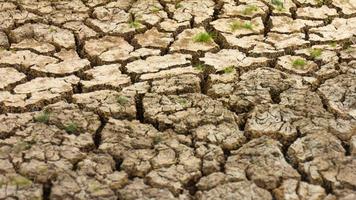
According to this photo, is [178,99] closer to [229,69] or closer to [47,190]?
→ [229,69]

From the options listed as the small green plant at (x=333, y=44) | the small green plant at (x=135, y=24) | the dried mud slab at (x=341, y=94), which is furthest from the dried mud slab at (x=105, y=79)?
the small green plant at (x=333, y=44)

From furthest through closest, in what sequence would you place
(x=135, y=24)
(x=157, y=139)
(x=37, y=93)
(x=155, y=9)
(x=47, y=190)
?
1. (x=155, y=9)
2. (x=135, y=24)
3. (x=37, y=93)
4. (x=157, y=139)
5. (x=47, y=190)

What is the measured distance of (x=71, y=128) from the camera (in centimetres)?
342

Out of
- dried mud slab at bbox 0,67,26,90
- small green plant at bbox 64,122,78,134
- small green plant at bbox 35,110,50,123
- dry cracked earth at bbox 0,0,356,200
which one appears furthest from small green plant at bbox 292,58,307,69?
dried mud slab at bbox 0,67,26,90

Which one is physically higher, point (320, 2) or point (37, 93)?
point (320, 2)

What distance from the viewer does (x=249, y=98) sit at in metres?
3.73

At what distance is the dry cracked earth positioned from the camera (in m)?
3.08

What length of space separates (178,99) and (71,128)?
27.2 inches

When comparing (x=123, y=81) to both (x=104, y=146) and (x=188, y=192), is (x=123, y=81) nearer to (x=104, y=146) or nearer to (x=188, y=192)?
(x=104, y=146)

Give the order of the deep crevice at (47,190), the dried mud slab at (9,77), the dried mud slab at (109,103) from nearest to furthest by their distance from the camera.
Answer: the deep crevice at (47,190), the dried mud slab at (109,103), the dried mud slab at (9,77)

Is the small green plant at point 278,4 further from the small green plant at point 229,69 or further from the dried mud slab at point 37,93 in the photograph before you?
the dried mud slab at point 37,93

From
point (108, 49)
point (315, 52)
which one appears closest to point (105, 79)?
point (108, 49)

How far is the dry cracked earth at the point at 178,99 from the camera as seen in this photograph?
3.08 metres

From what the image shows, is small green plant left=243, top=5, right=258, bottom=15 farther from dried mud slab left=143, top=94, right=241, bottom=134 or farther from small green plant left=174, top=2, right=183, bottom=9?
dried mud slab left=143, top=94, right=241, bottom=134
